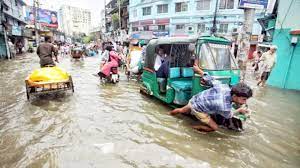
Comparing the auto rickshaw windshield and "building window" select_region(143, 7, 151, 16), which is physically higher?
"building window" select_region(143, 7, 151, 16)

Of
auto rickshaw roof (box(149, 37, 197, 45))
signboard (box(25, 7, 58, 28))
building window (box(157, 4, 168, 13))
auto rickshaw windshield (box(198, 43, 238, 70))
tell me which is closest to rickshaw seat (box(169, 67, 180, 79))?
auto rickshaw roof (box(149, 37, 197, 45))

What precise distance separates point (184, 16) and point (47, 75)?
80.3 ft

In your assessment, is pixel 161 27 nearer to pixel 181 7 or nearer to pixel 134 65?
pixel 181 7

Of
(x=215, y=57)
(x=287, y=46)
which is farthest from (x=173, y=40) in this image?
(x=287, y=46)

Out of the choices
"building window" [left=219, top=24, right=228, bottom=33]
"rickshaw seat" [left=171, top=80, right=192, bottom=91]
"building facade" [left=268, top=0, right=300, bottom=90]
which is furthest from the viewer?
"building window" [left=219, top=24, right=228, bottom=33]

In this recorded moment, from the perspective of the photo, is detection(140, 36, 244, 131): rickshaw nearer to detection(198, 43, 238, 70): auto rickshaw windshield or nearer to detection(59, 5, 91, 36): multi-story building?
detection(198, 43, 238, 70): auto rickshaw windshield

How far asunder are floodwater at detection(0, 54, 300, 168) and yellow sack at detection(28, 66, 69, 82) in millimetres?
734

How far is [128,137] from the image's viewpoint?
14.4 ft

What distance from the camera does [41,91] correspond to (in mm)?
6332

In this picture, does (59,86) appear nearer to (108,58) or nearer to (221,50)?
(108,58)

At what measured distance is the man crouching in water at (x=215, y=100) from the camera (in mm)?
3960

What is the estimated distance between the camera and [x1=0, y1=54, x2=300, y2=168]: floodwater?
3.59 meters

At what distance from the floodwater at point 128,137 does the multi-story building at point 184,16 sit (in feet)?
60.9

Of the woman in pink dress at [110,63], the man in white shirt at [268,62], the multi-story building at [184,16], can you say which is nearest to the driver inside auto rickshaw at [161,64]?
the woman in pink dress at [110,63]
